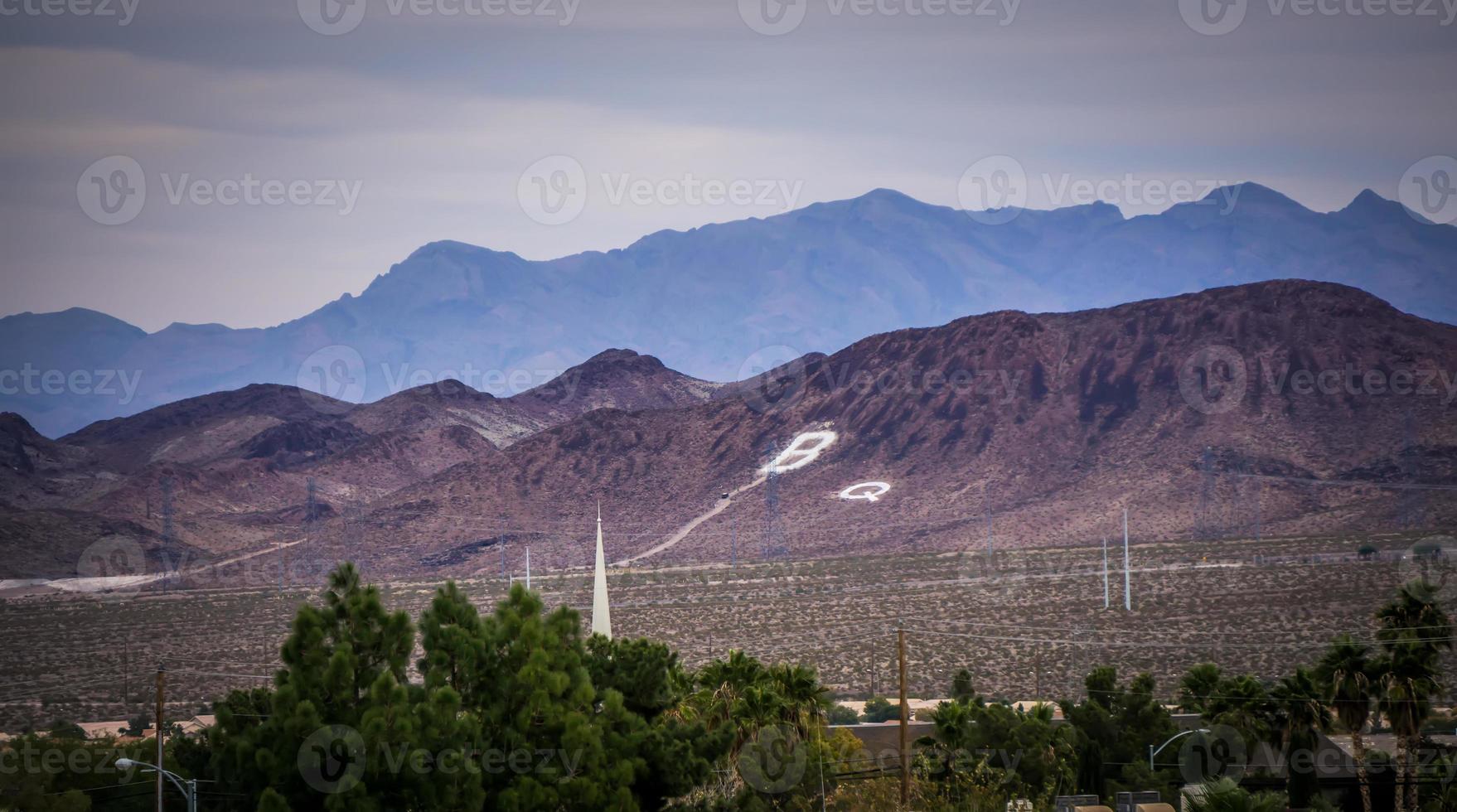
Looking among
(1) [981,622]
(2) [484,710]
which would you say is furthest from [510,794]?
(1) [981,622]

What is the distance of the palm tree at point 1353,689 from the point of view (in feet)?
125

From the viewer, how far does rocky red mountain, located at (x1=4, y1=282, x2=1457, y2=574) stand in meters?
132

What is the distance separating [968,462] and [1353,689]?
11233 cm

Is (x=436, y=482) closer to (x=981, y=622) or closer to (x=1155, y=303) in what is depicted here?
(x=1155, y=303)

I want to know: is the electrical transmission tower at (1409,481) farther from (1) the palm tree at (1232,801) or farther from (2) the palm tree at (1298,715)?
(1) the palm tree at (1232,801)

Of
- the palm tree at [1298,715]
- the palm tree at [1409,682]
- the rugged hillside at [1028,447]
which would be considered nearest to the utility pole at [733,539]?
the rugged hillside at [1028,447]

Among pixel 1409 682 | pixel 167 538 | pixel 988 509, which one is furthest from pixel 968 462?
pixel 1409 682

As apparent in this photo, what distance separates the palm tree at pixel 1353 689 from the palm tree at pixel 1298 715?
0.54m

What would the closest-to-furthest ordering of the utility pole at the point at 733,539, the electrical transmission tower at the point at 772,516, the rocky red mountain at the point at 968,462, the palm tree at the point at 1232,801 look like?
the palm tree at the point at 1232,801 → the rocky red mountain at the point at 968,462 → the utility pole at the point at 733,539 → the electrical transmission tower at the point at 772,516

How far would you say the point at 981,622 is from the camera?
84.2 meters

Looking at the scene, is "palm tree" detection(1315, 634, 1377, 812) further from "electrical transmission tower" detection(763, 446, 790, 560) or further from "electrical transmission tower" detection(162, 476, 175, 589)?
"electrical transmission tower" detection(162, 476, 175, 589)

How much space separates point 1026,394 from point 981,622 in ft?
264

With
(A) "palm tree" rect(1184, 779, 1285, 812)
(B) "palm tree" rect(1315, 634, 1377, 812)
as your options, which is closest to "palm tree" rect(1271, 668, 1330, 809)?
(B) "palm tree" rect(1315, 634, 1377, 812)

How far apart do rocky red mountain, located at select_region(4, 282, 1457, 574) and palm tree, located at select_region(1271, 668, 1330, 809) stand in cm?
8311
